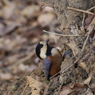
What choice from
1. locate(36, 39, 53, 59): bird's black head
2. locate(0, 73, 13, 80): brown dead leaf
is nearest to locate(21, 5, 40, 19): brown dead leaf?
locate(0, 73, 13, 80): brown dead leaf

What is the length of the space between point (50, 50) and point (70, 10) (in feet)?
2.58

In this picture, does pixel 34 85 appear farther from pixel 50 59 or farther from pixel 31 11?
pixel 31 11

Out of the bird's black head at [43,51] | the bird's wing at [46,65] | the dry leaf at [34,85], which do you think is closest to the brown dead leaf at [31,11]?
the bird's black head at [43,51]

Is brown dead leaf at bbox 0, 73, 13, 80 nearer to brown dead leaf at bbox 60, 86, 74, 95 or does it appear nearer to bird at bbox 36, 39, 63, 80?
bird at bbox 36, 39, 63, 80

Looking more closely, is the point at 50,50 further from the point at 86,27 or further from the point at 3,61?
the point at 3,61

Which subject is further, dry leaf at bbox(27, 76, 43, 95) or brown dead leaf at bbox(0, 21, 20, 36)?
brown dead leaf at bbox(0, 21, 20, 36)

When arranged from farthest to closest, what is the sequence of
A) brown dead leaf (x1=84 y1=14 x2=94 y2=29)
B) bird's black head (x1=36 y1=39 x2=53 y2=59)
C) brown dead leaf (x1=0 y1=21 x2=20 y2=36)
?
brown dead leaf (x1=0 y1=21 x2=20 y2=36), bird's black head (x1=36 y1=39 x2=53 y2=59), brown dead leaf (x1=84 y1=14 x2=94 y2=29)

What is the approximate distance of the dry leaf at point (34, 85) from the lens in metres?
3.54

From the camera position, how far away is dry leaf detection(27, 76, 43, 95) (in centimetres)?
354

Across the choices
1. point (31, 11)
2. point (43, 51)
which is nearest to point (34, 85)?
point (43, 51)

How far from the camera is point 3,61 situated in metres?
7.48

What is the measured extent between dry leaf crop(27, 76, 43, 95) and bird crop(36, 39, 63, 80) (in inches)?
6.5

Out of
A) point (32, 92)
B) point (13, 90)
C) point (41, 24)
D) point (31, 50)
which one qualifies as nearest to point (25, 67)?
point (31, 50)

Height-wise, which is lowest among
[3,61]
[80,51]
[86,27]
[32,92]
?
[3,61]
